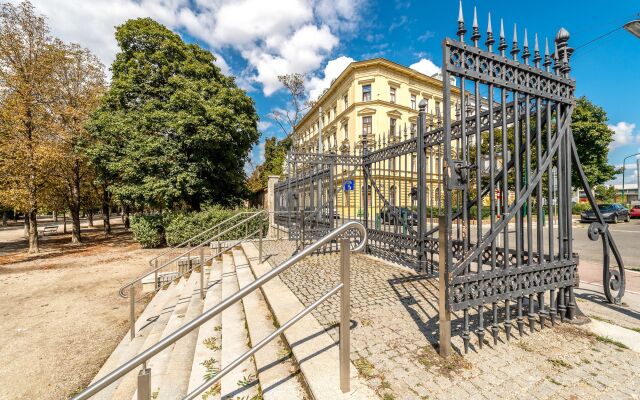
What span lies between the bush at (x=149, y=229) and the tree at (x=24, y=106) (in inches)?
162

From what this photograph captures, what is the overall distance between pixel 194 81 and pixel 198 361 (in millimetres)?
14767

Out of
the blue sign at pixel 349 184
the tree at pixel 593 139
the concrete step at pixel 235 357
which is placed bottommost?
the concrete step at pixel 235 357

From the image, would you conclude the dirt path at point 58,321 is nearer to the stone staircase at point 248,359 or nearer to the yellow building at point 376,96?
the stone staircase at point 248,359

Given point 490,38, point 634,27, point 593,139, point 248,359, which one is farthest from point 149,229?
point 593,139

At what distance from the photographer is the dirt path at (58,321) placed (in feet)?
12.4

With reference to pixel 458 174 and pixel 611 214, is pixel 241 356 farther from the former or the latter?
pixel 611 214

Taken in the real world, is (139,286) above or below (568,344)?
below

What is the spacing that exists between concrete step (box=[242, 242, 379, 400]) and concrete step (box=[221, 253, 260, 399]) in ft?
1.36

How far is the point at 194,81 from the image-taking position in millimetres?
14188

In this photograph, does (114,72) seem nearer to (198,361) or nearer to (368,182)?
(368,182)

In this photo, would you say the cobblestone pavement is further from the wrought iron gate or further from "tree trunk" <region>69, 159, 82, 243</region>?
"tree trunk" <region>69, 159, 82, 243</region>

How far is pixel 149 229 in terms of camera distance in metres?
13.5

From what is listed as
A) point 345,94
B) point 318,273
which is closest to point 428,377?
point 318,273

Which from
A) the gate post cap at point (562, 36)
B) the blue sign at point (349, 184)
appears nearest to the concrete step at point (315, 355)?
the blue sign at point (349, 184)
